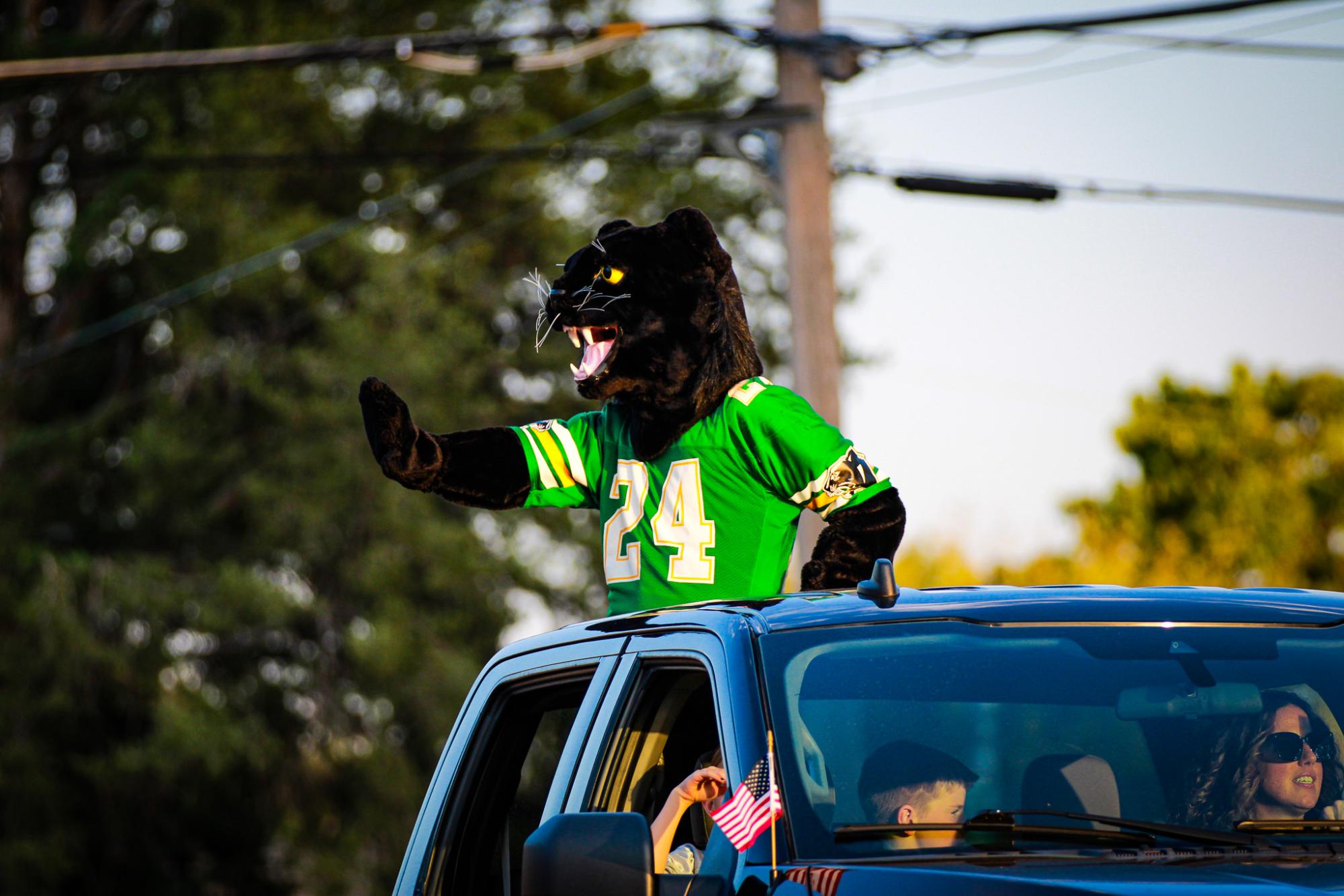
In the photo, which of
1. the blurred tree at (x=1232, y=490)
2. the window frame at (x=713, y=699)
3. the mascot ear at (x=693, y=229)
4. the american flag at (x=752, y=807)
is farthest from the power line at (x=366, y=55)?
the blurred tree at (x=1232, y=490)

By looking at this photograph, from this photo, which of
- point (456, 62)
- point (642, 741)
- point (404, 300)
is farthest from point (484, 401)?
point (642, 741)

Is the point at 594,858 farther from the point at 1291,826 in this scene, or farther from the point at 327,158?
the point at 327,158

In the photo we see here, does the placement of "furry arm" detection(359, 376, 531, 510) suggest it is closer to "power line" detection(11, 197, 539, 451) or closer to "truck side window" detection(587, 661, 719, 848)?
"truck side window" detection(587, 661, 719, 848)

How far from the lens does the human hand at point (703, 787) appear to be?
10.5 feet

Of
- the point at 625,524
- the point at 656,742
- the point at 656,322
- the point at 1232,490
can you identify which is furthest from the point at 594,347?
the point at 1232,490

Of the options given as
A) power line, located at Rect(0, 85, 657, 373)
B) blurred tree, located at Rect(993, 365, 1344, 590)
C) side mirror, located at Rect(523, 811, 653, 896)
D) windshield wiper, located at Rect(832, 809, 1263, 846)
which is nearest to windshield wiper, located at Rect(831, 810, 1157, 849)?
windshield wiper, located at Rect(832, 809, 1263, 846)

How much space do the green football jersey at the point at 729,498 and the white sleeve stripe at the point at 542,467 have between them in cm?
27

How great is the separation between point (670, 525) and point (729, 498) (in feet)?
0.53

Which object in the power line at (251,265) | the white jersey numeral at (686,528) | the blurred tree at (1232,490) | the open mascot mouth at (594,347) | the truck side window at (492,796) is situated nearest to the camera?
the truck side window at (492,796)

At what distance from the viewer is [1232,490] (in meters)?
39.4

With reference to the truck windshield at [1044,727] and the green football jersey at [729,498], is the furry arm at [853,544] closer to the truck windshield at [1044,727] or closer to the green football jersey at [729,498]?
the green football jersey at [729,498]

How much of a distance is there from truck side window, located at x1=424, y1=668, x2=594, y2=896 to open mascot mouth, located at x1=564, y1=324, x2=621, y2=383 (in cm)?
114

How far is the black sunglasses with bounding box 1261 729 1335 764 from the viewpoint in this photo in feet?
10.1

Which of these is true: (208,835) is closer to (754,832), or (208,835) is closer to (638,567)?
(638,567)
